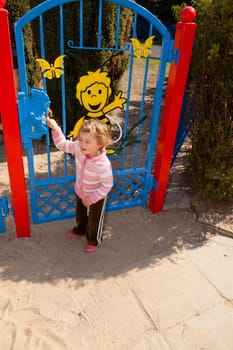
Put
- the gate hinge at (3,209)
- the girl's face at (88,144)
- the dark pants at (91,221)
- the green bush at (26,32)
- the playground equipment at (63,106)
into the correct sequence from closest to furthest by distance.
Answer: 1. the playground equipment at (63,106)
2. the girl's face at (88,144)
3. the dark pants at (91,221)
4. the gate hinge at (3,209)
5. the green bush at (26,32)

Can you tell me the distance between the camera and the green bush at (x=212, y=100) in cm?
296

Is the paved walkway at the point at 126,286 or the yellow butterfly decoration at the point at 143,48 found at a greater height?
the yellow butterfly decoration at the point at 143,48

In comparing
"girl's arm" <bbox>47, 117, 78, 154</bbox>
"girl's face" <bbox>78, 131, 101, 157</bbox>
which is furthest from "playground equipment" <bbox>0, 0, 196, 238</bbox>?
"girl's face" <bbox>78, 131, 101, 157</bbox>

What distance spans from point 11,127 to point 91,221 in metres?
1.06

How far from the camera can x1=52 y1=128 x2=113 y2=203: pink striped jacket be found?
2.50 meters

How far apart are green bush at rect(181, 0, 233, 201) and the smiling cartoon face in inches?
41.3

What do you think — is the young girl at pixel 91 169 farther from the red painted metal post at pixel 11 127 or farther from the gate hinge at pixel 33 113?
the red painted metal post at pixel 11 127

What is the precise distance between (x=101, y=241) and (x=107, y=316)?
811 millimetres

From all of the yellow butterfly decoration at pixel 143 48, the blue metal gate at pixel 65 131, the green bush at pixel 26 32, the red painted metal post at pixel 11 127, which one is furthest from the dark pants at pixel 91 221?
the green bush at pixel 26 32

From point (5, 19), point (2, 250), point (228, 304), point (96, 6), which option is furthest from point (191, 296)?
point (96, 6)

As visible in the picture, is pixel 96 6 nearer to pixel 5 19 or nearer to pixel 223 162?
pixel 5 19

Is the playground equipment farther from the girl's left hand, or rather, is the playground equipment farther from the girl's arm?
the girl's left hand

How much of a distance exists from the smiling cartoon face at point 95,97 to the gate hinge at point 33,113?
0.33m

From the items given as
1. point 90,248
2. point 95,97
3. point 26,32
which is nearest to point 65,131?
point 95,97
